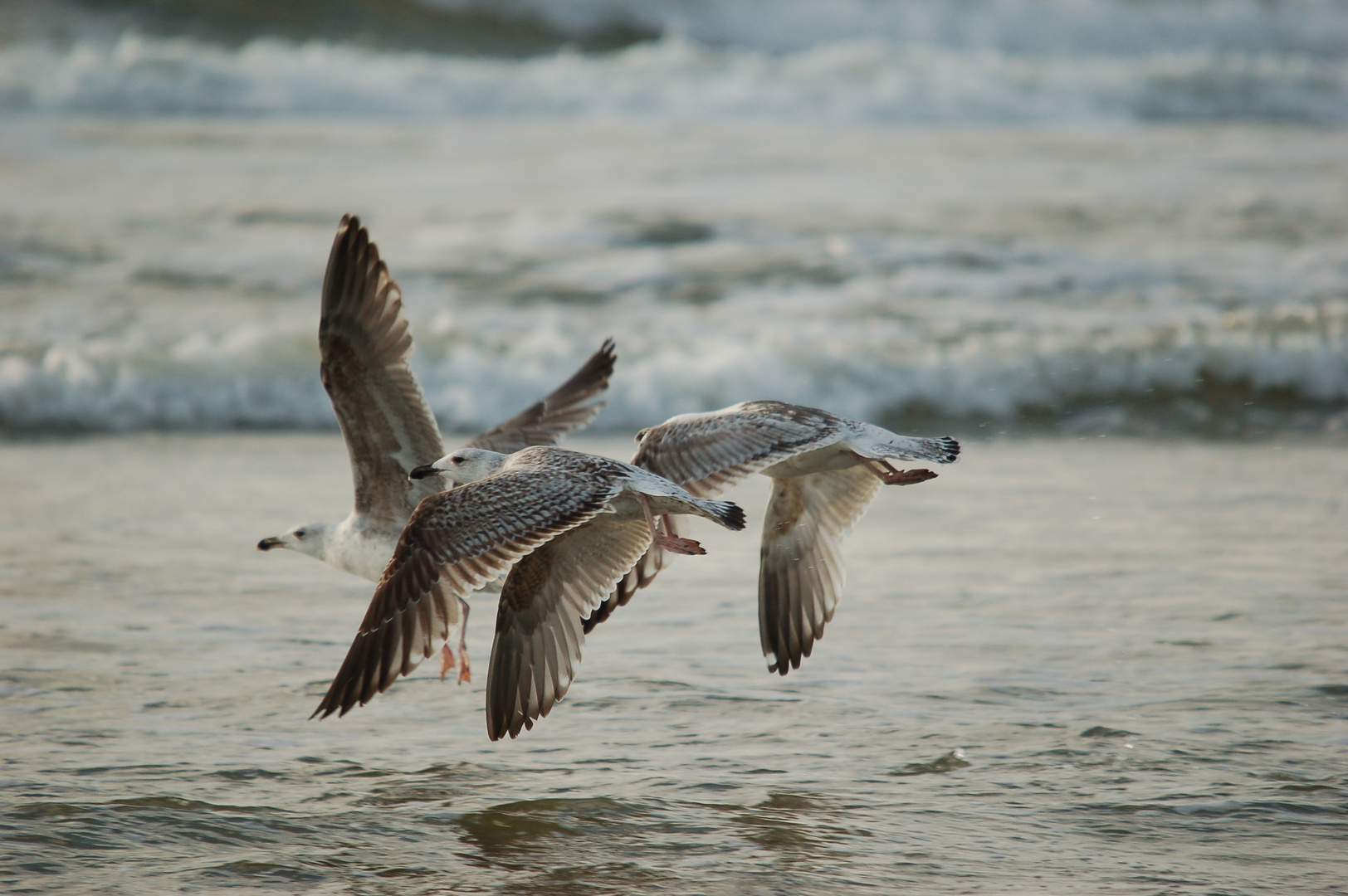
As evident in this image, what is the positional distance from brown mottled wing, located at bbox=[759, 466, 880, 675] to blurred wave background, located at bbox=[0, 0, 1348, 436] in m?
3.82

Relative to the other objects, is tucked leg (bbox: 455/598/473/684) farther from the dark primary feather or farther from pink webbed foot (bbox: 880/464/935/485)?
pink webbed foot (bbox: 880/464/935/485)

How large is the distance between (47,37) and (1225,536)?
19553 millimetres

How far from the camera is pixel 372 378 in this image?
5449mm

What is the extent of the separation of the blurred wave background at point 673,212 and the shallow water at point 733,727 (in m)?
2.85

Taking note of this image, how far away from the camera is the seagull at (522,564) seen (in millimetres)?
4219

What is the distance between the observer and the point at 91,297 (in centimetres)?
1130

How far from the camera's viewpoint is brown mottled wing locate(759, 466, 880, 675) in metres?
5.19


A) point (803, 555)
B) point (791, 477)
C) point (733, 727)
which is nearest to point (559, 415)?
point (791, 477)

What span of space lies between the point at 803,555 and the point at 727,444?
67 centimetres

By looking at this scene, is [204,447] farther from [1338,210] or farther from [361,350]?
[1338,210]

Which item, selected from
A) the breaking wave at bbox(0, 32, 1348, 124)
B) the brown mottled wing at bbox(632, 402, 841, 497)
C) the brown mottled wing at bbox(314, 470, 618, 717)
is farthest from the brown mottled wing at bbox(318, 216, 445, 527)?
the breaking wave at bbox(0, 32, 1348, 124)

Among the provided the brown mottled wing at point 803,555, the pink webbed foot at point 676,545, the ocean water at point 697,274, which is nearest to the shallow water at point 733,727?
the brown mottled wing at point 803,555

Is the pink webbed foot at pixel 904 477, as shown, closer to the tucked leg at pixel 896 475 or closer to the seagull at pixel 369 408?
the tucked leg at pixel 896 475

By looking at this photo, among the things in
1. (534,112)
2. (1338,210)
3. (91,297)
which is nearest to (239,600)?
(91,297)
